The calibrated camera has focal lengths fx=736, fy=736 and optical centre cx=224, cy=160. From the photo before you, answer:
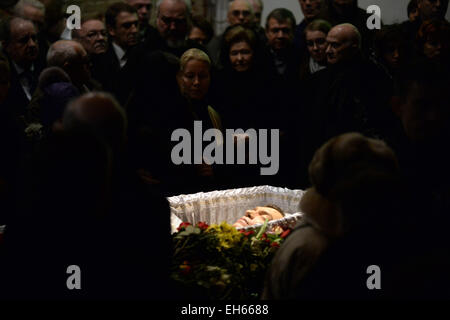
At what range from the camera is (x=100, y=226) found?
8.72 ft

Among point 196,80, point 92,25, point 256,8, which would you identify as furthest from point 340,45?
point 256,8

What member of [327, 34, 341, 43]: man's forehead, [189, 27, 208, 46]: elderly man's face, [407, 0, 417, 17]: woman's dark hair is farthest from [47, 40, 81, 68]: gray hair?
[407, 0, 417, 17]: woman's dark hair

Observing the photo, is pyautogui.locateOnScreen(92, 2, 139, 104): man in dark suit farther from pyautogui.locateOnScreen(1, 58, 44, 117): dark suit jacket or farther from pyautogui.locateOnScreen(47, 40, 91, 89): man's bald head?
pyautogui.locateOnScreen(47, 40, 91, 89): man's bald head

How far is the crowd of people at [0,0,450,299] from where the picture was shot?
2.52 m

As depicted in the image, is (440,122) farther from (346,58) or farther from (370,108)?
(346,58)

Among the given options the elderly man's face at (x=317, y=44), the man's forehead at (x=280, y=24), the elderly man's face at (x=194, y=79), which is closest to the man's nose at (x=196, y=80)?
the elderly man's face at (x=194, y=79)

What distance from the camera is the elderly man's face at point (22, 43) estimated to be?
18.3 feet

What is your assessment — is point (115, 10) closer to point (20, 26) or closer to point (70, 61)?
point (20, 26)

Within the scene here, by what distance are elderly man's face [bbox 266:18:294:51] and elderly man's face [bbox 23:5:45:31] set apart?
6.87 ft

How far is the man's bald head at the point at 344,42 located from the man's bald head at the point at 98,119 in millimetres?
3262

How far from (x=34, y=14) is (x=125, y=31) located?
0.80 meters

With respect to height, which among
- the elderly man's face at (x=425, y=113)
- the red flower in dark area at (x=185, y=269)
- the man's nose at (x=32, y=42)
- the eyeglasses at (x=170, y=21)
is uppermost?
the eyeglasses at (x=170, y=21)

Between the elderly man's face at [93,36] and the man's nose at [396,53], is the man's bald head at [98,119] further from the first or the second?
the elderly man's face at [93,36]

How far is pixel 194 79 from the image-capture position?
542 centimetres
